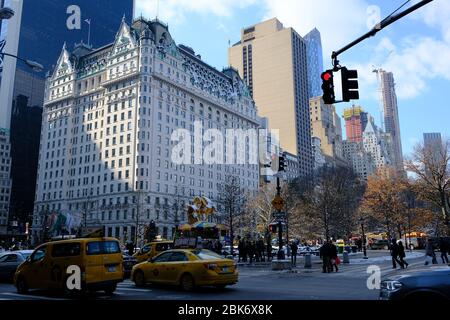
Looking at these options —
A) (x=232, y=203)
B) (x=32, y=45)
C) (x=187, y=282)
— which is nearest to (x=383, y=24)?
(x=187, y=282)

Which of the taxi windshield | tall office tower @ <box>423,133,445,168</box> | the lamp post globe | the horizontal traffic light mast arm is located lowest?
the taxi windshield

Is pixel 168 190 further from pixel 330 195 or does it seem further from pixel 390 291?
pixel 390 291

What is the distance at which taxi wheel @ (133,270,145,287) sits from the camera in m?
15.5

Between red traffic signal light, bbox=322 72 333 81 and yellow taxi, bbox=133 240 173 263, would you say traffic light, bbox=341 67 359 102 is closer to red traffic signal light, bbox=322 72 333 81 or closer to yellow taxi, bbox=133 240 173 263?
red traffic signal light, bbox=322 72 333 81

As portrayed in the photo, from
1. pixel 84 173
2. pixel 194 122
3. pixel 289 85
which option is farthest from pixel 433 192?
pixel 289 85

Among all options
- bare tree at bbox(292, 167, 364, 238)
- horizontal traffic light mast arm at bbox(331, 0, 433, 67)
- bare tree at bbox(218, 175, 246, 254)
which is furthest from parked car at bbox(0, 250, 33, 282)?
bare tree at bbox(292, 167, 364, 238)

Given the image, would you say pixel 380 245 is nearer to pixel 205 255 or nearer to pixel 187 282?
pixel 205 255

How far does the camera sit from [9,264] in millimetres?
18203

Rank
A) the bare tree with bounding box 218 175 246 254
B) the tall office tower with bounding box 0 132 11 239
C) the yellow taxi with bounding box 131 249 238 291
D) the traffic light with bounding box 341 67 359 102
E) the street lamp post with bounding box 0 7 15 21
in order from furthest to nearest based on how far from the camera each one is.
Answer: the tall office tower with bounding box 0 132 11 239
the bare tree with bounding box 218 175 246 254
the street lamp post with bounding box 0 7 15 21
the yellow taxi with bounding box 131 249 238 291
the traffic light with bounding box 341 67 359 102

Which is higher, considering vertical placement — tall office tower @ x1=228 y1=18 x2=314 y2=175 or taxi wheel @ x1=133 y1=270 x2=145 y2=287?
tall office tower @ x1=228 y1=18 x2=314 y2=175

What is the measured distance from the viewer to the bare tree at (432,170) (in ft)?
140

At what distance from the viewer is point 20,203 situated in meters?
130

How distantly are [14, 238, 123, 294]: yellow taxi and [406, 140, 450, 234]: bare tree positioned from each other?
38678mm

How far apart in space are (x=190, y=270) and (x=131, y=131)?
281 feet
